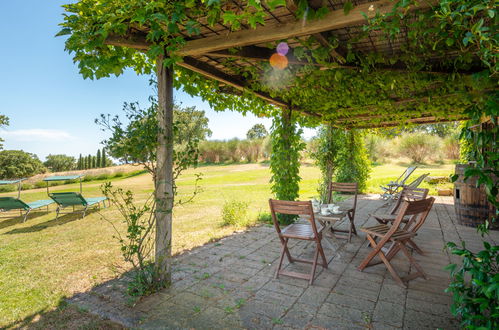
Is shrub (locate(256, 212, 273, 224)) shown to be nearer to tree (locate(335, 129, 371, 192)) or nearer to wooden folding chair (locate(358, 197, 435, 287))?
wooden folding chair (locate(358, 197, 435, 287))

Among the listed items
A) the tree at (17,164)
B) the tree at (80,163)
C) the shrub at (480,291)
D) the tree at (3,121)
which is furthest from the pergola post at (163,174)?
the tree at (80,163)

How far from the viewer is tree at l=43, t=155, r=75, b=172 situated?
28.4 metres

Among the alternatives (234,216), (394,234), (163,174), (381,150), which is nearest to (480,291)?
(394,234)

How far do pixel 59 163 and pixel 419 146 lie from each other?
35185 millimetres

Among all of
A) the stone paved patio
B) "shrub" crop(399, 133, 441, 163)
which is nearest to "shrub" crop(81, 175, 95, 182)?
the stone paved patio

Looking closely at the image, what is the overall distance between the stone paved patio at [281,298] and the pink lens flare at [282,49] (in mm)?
2588

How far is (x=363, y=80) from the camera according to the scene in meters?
3.80

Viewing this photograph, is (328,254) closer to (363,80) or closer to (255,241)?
(255,241)

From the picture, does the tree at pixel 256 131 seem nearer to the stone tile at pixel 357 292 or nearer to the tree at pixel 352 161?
the tree at pixel 352 161

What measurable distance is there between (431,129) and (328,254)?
32.6 m

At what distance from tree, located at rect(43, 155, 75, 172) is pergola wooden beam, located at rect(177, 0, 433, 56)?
3293 cm

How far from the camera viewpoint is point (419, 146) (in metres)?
19.8

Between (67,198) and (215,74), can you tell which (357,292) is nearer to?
(215,74)

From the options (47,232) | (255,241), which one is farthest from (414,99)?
Result: (47,232)
